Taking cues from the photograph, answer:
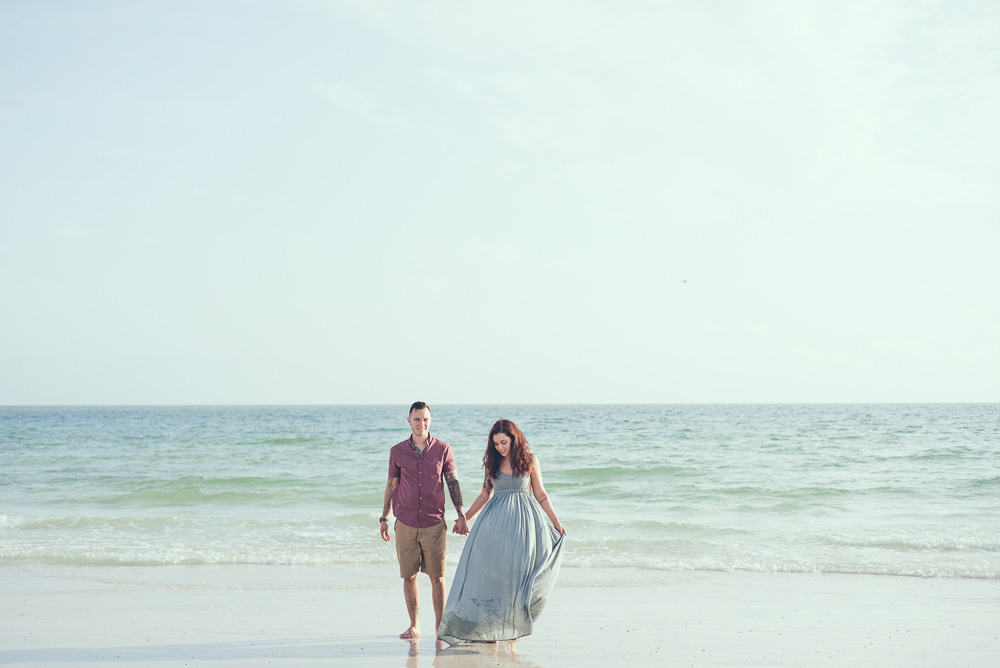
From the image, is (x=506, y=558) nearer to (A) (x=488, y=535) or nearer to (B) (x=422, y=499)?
(A) (x=488, y=535)

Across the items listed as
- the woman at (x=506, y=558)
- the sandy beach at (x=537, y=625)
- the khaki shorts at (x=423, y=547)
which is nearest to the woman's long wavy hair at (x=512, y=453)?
the woman at (x=506, y=558)

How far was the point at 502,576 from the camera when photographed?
4895 mm

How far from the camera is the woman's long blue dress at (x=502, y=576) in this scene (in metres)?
4.90

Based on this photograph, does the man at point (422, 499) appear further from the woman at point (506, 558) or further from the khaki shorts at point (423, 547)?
the woman at point (506, 558)

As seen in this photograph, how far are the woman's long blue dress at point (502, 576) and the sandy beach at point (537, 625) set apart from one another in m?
0.29

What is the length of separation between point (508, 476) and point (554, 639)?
145 cm

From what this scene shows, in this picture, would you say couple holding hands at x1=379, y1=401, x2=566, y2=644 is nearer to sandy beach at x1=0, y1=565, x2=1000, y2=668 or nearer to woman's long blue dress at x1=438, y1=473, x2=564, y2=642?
woman's long blue dress at x1=438, y1=473, x2=564, y2=642

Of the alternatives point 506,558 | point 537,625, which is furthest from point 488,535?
point 537,625

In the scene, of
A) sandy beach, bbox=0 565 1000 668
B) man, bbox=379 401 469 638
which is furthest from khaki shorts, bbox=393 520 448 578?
sandy beach, bbox=0 565 1000 668

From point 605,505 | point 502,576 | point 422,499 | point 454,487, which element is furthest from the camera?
point 605,505

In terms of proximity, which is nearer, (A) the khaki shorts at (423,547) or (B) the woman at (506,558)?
(B) the woman at (506,558)

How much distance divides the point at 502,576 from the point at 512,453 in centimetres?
78

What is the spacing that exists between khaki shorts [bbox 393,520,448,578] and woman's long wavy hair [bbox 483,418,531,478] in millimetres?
599

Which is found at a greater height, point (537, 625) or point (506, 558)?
point (506, 558)
